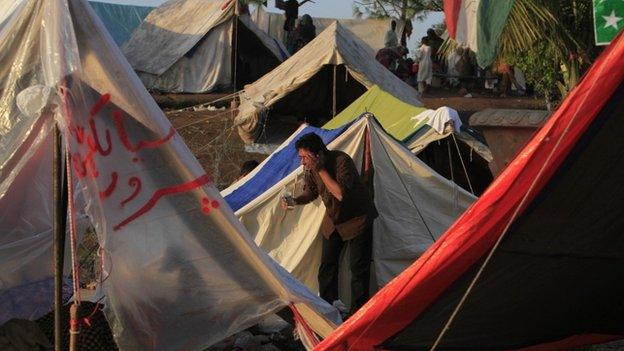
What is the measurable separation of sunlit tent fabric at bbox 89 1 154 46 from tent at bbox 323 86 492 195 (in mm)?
16106

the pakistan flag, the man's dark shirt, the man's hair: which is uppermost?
the pakistan flag

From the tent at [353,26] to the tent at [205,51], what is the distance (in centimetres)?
280

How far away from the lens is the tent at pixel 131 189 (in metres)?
5.77

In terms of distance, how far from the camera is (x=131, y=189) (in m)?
5.95

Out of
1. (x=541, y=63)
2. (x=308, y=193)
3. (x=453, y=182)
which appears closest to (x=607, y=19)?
(x=308, y=193)

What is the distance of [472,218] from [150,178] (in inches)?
73.1

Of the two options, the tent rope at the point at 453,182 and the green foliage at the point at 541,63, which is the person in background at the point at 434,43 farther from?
the tent rope at the point at 453,182

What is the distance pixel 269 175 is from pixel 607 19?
16.2 ft

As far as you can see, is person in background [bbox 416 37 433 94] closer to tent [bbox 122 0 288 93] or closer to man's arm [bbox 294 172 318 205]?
tent [bbox 122 0 288 93]

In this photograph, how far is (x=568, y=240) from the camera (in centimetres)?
598

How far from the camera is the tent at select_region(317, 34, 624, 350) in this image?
204 inches

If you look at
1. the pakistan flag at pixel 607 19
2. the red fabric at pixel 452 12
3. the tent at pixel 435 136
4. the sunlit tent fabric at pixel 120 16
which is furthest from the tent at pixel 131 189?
the sunlit tent fabric at pixel 120 16

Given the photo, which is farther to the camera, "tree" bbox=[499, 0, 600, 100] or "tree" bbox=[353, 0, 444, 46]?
"tree" bbox=[353, 0, 444, 46]

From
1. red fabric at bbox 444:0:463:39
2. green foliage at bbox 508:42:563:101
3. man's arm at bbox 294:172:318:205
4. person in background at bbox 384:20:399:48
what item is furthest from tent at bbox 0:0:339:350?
person in background at bbox 384:20:399:48
